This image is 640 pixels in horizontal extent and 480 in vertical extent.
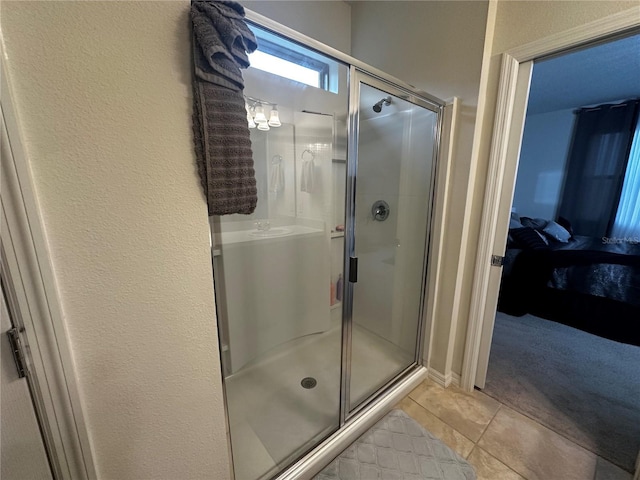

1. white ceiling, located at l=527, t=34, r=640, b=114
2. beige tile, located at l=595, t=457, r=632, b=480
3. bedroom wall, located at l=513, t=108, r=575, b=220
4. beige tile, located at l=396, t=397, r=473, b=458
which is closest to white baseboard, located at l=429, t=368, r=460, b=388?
beige tile, located at l=396, t=397, r=473, b=458

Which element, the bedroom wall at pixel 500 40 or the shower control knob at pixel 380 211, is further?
the shower control knob at pixel 380 211

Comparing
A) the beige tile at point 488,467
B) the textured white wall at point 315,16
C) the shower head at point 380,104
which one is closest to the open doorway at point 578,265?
the beige tile at point 488,467

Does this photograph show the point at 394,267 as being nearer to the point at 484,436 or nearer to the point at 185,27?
the point at 484,436

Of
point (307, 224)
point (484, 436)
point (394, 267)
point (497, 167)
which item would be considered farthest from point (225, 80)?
point (484, 436)

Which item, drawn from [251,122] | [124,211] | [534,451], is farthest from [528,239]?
[124,211]

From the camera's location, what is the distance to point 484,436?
1391 millimetres

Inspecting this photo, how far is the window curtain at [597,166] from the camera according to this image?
378 cm

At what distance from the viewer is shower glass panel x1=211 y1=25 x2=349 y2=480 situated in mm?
1399

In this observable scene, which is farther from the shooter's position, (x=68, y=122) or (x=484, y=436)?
(x=484, y=436)

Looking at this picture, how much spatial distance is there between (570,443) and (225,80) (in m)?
2.21

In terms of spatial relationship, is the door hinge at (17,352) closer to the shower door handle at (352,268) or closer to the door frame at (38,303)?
the door frame at (38,303)

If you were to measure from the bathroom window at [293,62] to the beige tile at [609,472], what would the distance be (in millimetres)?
2216

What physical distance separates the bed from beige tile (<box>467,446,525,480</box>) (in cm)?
168

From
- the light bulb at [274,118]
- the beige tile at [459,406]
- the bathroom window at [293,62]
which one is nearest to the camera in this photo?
the bathroom window at [293,62]
